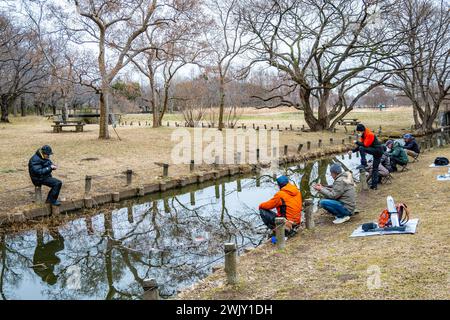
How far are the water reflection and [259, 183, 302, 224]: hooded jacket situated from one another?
3.37 feet

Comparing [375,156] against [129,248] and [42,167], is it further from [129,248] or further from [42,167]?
[42,167]

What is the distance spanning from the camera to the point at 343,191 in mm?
8758

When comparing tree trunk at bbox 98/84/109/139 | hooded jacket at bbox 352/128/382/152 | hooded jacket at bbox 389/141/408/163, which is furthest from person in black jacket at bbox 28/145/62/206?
Result: tree trunk at bbox 98/84/109/139

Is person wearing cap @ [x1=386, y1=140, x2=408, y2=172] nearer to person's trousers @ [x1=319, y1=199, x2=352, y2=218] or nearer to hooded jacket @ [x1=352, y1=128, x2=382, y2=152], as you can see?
hooded jacket @ [x1=352, y1=128, x2=382, y2=152]

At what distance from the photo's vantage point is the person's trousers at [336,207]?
8891 mm

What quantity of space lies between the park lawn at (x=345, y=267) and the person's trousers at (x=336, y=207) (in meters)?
0.24

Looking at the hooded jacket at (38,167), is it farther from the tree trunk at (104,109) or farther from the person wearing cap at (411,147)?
the person wearing cap at (411,147)

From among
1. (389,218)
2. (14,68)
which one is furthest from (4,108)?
(389,218)

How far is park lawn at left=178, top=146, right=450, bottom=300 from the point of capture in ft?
17.1

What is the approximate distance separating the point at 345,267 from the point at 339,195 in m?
2.88

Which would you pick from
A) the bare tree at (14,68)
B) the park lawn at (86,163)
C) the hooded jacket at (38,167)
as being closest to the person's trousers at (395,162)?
the park lawn at (86,163)
